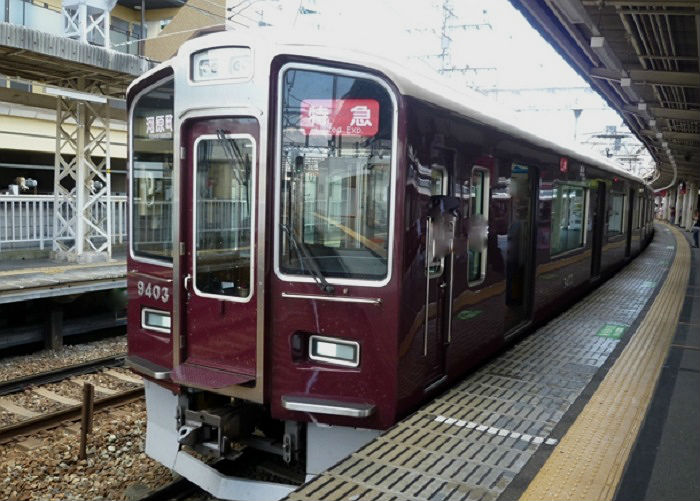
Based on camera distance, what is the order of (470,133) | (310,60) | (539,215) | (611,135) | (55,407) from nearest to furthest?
(310,60)
(470,133)
(539,215)
(55,407)
(611,135)

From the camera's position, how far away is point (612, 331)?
7.24 metres

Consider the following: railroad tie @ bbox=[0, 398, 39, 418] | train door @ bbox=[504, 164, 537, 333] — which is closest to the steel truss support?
railroad tie @ bbox=[0, 398, 39, 418]

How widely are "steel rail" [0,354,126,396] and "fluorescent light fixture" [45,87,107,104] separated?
209 inches

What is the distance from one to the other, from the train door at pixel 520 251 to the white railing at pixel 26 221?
980 cm

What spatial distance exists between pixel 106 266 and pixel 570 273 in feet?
27.7

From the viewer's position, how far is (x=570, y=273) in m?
8.61

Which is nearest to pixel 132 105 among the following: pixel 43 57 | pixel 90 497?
pixel 90 497

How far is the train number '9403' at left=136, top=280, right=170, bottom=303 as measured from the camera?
4544 millimetres

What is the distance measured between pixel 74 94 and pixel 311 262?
31.6 ft

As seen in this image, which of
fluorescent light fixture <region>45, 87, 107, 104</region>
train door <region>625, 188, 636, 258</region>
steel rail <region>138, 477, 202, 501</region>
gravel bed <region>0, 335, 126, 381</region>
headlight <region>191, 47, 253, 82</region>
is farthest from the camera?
train door <region>625, 188, 636, 258</region>

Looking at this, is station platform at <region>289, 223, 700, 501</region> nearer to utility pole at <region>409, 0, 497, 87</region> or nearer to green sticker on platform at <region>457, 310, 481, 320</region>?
green sticker on platform at <region>457, 310, 481, 320</region>

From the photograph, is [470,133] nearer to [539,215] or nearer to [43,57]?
[539,215]

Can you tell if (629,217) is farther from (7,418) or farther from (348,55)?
(7,418)

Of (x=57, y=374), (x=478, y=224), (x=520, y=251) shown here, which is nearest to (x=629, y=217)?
(x=520, y=251)
